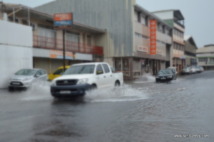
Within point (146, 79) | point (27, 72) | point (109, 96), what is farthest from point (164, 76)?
point (109, 96)

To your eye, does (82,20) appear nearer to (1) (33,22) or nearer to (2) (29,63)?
(1) (33,22)

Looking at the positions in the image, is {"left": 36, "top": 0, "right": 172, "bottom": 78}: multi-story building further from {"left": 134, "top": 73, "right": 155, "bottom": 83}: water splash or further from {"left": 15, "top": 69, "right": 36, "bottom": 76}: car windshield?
{"left": 15, "top": 69, "right": 36, "bottom": 76}: car windshield

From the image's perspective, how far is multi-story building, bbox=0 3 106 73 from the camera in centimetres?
2684

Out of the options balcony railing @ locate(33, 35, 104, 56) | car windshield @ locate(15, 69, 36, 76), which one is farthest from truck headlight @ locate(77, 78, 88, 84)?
balcony railing @ locate(33, 35, 104, 56)

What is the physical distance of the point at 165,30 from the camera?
5850 centimetres

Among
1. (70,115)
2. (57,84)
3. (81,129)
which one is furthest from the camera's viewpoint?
(57,84)

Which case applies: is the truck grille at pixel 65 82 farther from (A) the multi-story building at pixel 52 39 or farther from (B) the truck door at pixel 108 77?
(A) the multi-story building at pixel 52 39

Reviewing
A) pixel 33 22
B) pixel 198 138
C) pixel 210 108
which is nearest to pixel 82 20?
pixel 33 22

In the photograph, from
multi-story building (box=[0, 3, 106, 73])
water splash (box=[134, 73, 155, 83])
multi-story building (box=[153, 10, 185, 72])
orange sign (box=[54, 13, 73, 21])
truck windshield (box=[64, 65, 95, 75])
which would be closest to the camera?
truck windshield (box=[64, 65, 95, 75])

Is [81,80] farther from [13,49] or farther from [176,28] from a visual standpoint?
[176,28]

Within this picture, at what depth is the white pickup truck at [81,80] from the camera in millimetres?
12812

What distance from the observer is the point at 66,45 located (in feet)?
110

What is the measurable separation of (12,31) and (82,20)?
20375 mm

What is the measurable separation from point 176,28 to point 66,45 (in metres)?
38.8
